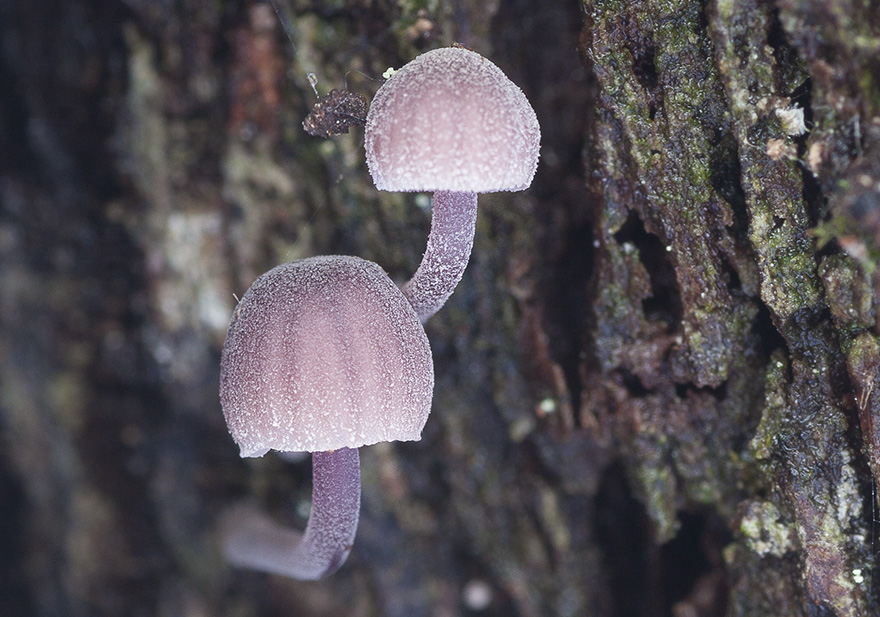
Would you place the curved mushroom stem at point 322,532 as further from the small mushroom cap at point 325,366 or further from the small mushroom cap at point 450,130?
the small mushroom cap at point 450,130

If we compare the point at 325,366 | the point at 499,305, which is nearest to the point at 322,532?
the point at 325,366

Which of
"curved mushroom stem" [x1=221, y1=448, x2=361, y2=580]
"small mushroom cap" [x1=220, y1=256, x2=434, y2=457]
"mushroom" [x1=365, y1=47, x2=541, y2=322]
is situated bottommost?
"curved mushroom stem" [x1=221, y1=448, x2=361, y2=580]

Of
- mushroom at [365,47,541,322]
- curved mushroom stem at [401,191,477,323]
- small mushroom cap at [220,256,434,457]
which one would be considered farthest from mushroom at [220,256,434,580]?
mushroom at [365,47,541,322]

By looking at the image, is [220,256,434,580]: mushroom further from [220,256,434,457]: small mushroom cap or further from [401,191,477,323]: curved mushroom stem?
[401,191,477,323]: curved mushroom stem

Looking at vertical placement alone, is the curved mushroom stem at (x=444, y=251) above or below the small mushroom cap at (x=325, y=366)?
above

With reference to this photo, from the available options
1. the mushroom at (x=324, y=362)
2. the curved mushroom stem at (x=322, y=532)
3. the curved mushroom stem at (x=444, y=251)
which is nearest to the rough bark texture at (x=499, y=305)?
the curved mushroom stem at (x=444, y=251)

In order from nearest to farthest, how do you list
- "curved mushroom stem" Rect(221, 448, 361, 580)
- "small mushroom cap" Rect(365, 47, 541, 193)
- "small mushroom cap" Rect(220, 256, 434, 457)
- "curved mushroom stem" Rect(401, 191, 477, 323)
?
1. "small mushroom cap" Rect(365, 47, 541, 193)
2. "small mushroom cap" Rect(220, 256, 434, 457)
3. "curved mushroom stem" Rect(401, 191, 477, 323)
4. "curved mushroom stem" Rect(221, 448, 361, 580)

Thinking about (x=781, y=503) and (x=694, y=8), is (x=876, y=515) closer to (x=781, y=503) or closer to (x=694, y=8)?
(x=781, y=503)
